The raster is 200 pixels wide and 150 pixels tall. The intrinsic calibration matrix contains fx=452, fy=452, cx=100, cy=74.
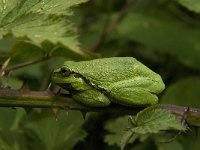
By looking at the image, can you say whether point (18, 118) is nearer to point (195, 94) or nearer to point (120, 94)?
point (120, 94)

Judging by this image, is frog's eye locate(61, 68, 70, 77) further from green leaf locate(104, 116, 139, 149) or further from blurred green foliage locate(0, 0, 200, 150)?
green leaf locate(104, 116, 139, 149)

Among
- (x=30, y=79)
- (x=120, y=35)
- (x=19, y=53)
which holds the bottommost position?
(x=30, y=79)

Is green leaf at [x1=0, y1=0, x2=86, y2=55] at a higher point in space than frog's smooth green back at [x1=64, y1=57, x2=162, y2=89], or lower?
higher

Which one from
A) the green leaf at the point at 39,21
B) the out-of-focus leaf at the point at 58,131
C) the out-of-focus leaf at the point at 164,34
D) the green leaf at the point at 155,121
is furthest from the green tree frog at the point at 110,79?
the out-of-focus leaf at the point at 164,34

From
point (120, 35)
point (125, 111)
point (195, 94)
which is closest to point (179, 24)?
point (120, 35)

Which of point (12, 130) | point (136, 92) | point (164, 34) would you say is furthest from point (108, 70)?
point (164, 34)

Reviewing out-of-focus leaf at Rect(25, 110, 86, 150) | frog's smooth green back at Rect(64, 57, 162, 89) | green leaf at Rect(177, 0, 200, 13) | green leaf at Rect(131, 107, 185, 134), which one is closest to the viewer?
green leaf at Rect(131, 107, 185, 134)

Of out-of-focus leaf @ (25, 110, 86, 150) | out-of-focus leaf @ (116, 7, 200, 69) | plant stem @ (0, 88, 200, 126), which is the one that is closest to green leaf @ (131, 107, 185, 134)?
plant stem @ (0, 88, 200, 126)
